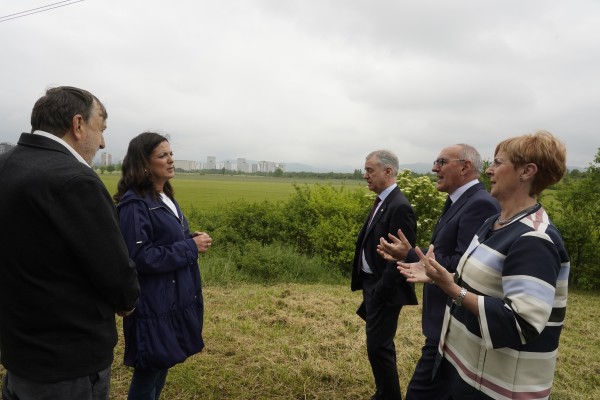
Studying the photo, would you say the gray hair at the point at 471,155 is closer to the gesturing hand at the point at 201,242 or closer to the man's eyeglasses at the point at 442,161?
the man's eyeglasses at the point at 442,161

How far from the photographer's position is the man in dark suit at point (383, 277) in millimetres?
3158

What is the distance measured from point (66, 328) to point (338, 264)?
8367 millimetres

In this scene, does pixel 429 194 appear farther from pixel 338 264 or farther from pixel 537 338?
pixel 537 338

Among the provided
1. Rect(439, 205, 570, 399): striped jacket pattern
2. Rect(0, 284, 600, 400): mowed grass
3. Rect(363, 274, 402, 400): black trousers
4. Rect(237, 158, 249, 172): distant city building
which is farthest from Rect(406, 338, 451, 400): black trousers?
Rect(237, 158, 249, 172): distant city building

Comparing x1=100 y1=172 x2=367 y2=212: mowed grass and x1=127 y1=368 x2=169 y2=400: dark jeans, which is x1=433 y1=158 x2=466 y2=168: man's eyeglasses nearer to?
x1=127 y1=368 x2=169 y2=400: dark jeans

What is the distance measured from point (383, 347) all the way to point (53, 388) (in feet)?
7.74

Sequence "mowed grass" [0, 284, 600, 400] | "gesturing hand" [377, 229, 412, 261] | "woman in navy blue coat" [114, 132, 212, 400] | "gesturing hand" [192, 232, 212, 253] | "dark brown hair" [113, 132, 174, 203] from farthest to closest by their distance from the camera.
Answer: "mowed grass" [0, 284, 600, 400]
"gesturing hand" [377, 229, 412, 261]
"gesturing hand" [192, 232, 212, 253]
"dark brown hair" [113, 132, 174, 203]
"woman in navy blue coat" [114, 132, 212, 400]

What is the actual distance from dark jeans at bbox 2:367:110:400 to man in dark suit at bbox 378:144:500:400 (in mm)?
1855

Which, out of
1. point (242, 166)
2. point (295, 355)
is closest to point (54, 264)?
point (295, 355)

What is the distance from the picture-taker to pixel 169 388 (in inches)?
134

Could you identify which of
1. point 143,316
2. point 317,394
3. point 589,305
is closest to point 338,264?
point 589,305

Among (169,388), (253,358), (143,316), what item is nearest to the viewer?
(143,316)

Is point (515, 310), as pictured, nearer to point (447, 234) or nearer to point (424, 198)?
point (447, 234)

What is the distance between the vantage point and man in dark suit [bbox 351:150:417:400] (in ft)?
10.4
